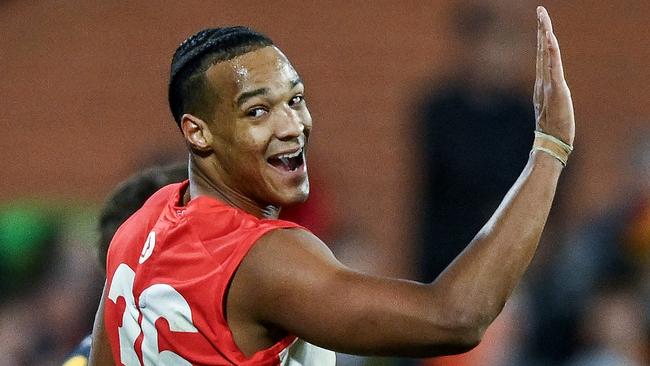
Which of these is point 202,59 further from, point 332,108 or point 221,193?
point 332,108

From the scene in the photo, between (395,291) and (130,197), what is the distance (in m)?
1.33

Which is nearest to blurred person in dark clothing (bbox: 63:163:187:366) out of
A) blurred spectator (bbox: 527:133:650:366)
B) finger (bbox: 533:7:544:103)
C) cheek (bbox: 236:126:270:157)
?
cheek (bbox: 236:126:270:157)

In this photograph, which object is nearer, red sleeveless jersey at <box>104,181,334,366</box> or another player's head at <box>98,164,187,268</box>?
red sleeveless jersey at <box>104,181,334,366</box>

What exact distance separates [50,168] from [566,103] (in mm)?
4579

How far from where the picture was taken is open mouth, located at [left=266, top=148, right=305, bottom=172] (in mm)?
2604

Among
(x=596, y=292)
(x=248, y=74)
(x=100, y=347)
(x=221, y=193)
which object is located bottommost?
(x=596, y=292)

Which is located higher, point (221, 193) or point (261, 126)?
point (261, 126)

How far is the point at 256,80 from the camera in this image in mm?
2568

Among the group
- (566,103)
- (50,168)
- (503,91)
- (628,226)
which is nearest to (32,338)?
(50,168)

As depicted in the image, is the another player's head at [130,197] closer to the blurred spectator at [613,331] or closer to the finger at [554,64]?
the finger at [554,64]

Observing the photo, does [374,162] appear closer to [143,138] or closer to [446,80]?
[446,80]

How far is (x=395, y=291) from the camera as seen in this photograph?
93.9 inches

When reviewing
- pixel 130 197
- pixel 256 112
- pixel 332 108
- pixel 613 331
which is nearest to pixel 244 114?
pixel 256 112

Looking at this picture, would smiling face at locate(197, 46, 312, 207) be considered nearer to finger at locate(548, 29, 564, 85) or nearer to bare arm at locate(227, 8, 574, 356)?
bare arm at locate(227, 8, 574, 356)
